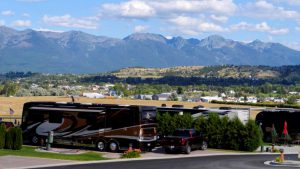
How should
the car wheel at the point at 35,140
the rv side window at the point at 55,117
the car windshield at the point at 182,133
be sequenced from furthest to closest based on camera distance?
the car wheel at the point at 35,140, the rv side window at the point at 55,117, the car windshield at the point at 182,133

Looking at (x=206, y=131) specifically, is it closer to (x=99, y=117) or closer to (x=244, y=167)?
(x=99, y=117)

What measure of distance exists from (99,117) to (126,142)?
2.46 metres

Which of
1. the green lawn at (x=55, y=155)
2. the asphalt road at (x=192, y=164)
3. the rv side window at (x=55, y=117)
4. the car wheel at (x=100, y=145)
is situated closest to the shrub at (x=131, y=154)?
the green lawn at (x=55, y=155)

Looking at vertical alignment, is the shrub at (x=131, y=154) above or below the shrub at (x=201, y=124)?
below

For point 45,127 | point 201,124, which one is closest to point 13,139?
point 45,127

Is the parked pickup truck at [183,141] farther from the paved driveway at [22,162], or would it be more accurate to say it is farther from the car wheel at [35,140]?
the car wheel at [35,140]

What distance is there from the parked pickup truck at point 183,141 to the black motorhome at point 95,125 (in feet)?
3.13

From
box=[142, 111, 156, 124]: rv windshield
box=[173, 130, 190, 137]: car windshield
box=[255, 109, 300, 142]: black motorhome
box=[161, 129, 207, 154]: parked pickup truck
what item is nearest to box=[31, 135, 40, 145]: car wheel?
box=[142, 111, 156, 124]: rv windshield

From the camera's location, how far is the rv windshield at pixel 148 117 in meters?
34.3

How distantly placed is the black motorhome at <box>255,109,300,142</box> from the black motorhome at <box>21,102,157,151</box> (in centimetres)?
1532

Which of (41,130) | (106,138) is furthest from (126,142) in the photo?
(41,130)

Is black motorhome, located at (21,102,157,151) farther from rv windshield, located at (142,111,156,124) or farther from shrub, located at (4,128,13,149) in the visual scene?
shrub, located at (4,128,13,149)

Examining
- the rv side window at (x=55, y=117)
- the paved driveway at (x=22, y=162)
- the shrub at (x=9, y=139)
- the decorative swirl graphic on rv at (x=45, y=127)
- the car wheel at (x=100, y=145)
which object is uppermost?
the rv side window at (x=55, y=117)

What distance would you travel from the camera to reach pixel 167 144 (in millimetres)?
34812
